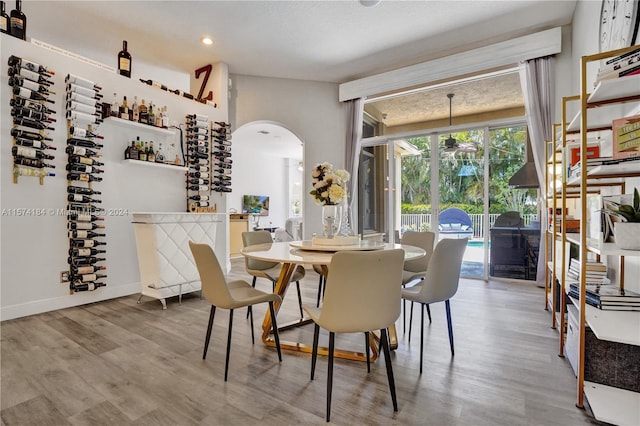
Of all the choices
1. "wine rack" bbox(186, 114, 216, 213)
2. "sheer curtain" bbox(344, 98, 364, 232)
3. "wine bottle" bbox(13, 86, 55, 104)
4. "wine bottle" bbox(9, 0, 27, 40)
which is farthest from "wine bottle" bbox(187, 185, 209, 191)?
"sheer curtain" bbox(344, 98, 364, 232)

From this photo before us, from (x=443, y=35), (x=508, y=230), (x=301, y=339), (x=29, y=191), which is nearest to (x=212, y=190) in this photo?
(x=29, y=191)

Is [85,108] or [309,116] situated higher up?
[309,116]

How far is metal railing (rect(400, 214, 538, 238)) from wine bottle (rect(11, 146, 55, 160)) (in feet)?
16.1

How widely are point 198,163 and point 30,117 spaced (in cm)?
192

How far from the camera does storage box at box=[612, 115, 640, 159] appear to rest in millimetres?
1491

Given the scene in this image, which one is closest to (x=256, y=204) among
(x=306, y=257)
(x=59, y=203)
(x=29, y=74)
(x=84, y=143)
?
(x=84, y=143)

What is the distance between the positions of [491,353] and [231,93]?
5.15 meters

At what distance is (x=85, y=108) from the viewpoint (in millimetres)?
3545

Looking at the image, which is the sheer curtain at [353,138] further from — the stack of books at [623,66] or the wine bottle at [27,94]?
the stack of books at [623,66]

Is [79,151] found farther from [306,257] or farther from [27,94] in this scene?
[306,257]

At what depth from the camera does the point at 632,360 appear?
5.58ft

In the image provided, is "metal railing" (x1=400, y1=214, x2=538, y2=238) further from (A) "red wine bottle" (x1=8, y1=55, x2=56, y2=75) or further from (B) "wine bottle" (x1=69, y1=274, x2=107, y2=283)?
(A) "red wine bottle" (x1=8, y1=55, x2=56, y2=75)

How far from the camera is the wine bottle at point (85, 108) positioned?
3.47 m

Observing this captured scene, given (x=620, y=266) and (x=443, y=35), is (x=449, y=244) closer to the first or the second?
(x=620, y=266)
